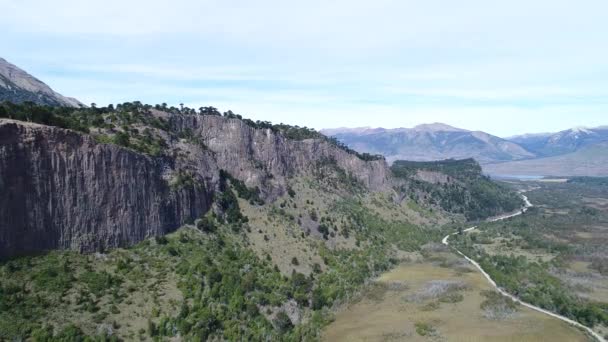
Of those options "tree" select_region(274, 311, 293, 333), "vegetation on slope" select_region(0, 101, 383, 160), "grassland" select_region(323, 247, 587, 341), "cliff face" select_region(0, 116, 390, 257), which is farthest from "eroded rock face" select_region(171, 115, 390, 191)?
"tree" select_region(274, 311, 293, 333)

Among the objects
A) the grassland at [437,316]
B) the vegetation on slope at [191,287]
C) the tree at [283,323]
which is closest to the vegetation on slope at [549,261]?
the grassland at [437,316]

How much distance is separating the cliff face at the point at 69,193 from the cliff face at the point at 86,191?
14cm

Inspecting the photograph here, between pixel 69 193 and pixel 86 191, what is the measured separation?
3.05 m

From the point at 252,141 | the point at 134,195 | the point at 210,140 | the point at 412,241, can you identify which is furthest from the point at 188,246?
the point at 412,241

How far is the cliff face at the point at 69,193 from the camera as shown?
228 ft

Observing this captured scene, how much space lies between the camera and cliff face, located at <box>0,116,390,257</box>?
69812 mm

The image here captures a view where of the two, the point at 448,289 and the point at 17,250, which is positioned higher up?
the point at 17,250

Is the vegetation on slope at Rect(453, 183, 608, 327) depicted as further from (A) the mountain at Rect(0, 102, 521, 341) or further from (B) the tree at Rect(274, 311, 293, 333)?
(B) the tree at Rect(274, 311, 293, 333)

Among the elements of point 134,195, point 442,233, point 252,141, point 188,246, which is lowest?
point 442,233

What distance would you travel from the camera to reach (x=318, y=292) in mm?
100375

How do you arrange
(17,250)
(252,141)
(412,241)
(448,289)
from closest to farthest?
(17,250) < (448,289) < (252,141) < (412,241)

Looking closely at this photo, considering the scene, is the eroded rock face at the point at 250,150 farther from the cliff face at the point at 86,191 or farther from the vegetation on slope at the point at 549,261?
the vegetation on slope at the point at 549,261

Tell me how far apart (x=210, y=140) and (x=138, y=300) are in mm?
70311

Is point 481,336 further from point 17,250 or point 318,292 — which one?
point 17,250
